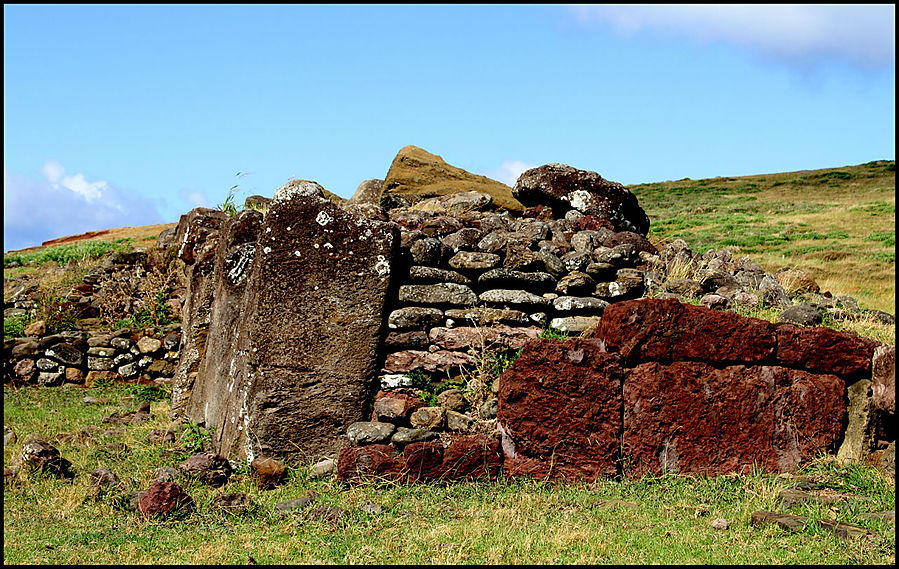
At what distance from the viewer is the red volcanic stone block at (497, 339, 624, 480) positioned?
24.0 feet

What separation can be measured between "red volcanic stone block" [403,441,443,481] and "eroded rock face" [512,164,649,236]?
4.87 meters

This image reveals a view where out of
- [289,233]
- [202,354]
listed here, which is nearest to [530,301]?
[289,233]

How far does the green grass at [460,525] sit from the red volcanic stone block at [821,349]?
977 millimetres

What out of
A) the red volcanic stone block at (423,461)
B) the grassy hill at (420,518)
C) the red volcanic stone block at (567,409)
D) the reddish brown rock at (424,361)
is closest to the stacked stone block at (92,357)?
the grassy hill at (420,518)

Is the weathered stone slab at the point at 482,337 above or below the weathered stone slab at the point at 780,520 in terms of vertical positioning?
above

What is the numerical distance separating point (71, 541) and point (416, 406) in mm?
3201

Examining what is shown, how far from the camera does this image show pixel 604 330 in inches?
300

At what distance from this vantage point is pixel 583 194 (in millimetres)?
11078

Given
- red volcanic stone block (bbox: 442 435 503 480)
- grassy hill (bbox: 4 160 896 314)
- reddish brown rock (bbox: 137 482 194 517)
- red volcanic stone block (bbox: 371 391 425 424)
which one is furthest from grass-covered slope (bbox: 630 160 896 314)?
reddish brown rock (bbox: 137 482 194 517)

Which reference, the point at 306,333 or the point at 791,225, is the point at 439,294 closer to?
the point at 306,333

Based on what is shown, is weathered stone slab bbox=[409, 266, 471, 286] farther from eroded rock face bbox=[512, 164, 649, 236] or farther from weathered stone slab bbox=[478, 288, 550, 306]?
eroded rock face bbox=[512, 164, 649, 236]

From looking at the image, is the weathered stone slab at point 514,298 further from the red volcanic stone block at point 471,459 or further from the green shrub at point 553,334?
the red volcanic stone block at point 471,459

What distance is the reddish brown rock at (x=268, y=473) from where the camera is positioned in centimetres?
736

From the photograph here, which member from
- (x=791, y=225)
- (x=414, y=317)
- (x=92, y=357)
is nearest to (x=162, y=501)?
(x=414, y=317)
